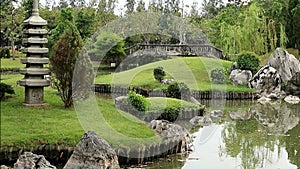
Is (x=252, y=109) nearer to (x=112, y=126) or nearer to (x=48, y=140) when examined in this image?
(x=112, y=126)

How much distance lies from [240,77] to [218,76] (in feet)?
3.77

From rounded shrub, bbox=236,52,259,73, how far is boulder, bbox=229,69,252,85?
0.40 metres

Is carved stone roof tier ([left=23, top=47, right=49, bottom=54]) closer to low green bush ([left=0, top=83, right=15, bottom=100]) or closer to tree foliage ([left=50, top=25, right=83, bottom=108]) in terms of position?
tree foliage ([left=50, top=25, right=83, bottom=108])

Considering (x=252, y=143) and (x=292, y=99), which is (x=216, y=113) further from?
(x=292, y=99)

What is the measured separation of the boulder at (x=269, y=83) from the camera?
22.3 meters

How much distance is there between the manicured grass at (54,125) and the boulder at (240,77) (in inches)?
480

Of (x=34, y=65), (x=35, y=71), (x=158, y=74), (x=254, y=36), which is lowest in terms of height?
(x=158, y=74)

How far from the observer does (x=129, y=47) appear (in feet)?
104

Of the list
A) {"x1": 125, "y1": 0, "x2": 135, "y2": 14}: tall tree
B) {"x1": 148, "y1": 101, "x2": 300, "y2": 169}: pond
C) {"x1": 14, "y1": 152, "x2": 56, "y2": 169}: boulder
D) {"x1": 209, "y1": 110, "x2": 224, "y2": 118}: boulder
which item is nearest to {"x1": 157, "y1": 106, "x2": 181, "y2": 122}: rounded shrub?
{"x1": 148, "y1": 101, "x2": 300, "y2": 169}: pond

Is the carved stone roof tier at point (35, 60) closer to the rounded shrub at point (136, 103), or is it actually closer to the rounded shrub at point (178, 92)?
the rounded shrub at point (136, 103)

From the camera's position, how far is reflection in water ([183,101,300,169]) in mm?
10047

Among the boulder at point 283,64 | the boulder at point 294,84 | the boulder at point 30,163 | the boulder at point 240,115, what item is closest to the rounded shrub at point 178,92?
the boulder at point 240,115

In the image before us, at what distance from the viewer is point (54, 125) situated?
399 inches

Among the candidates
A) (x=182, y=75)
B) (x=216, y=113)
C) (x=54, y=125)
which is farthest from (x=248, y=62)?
(x=54, y=125)
